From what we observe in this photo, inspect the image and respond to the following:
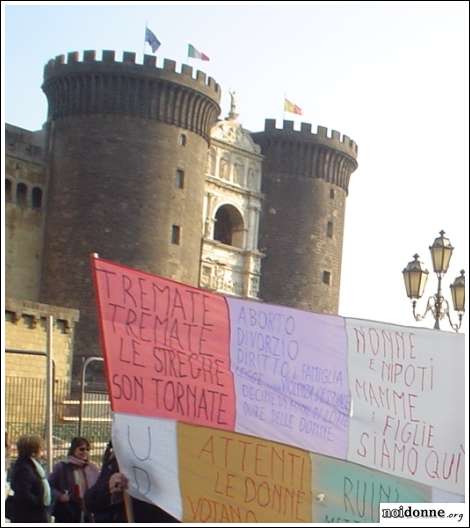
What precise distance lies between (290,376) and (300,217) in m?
33.0

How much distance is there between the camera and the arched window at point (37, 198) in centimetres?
3441

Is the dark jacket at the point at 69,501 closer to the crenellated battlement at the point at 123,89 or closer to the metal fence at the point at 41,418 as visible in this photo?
the metal fence at the point at 41,418

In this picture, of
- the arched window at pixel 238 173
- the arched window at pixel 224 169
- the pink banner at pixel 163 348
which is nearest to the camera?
the pink banner at pixel 163 348

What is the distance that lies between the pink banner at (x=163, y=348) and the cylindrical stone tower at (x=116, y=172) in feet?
86.3

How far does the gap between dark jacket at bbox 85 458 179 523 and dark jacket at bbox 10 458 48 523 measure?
458 millimetres

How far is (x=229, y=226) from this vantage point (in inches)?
1563

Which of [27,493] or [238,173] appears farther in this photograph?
[238,173]

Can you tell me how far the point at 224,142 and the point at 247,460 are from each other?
32.8m

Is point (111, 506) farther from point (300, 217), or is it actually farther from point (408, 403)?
point (300, 217)

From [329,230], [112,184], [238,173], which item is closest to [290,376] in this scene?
[112,184]

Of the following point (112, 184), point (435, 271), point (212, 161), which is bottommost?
point (435, 271)

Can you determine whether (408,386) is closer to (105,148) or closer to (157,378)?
(157,378)

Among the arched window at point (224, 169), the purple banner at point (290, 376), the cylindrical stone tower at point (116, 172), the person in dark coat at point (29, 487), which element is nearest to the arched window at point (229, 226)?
the arched window at point (224, 169)

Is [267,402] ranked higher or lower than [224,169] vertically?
lower
